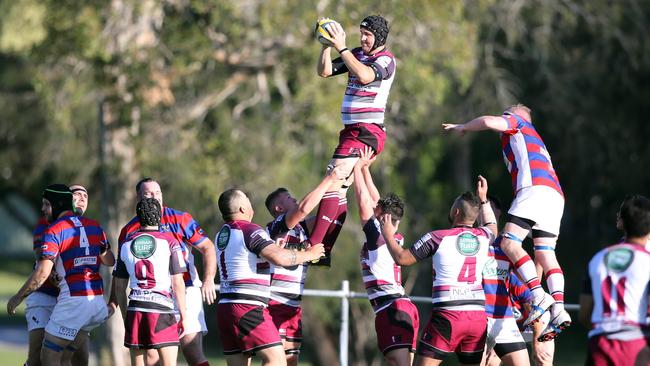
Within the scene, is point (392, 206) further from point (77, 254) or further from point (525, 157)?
point (77, 254)

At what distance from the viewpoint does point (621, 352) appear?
8.02 m

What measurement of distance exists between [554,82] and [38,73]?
42.6 ft

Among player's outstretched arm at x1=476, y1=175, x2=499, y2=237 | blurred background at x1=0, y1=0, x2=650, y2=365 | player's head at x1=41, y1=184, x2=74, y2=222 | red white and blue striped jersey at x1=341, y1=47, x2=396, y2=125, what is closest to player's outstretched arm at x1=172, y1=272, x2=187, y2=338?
player's head at x1=41, y1=184, x2=74, y2=222

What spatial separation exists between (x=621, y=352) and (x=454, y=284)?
1.94 m

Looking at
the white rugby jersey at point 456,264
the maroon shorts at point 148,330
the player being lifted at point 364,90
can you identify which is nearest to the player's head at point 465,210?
the white rugby jersey at point 456,264

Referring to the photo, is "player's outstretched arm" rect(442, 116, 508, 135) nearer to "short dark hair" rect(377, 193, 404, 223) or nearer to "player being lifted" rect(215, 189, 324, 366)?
"short dark hair" rect(377, 193, 404, 223)

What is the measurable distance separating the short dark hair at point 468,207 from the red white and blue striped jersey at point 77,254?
352cm

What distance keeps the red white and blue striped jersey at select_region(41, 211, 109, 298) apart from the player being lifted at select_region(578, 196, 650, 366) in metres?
4.95

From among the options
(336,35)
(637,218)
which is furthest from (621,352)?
(336,35)

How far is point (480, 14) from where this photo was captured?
27.3 metres

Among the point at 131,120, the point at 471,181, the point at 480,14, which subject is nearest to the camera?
the point at 131,120

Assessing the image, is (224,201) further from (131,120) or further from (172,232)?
(131,120)

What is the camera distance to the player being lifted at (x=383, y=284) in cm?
1028

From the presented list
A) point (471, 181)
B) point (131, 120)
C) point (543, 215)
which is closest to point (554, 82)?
point (471, 181)
